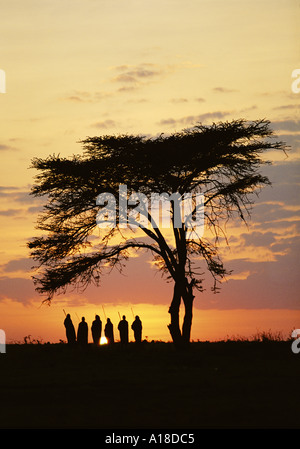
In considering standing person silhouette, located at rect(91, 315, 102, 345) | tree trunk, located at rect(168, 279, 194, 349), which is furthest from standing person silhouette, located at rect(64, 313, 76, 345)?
tree trunk, located at rect(168, 279, 194, 349)

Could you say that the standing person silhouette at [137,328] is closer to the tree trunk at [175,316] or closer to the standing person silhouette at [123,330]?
the standing person silhouette at [123,330]

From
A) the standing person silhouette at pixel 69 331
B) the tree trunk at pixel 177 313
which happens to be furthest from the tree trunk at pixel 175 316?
the standing person silhouette at pixel 69 331

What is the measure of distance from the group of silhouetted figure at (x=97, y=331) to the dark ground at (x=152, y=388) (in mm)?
1773

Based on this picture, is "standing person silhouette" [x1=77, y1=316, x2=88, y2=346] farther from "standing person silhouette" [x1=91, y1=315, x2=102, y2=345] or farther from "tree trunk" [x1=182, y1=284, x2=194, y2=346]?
"tree trunk" [x1=182, y1=284, x2=194, y2=346]

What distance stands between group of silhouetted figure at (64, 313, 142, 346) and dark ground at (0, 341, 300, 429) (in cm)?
177

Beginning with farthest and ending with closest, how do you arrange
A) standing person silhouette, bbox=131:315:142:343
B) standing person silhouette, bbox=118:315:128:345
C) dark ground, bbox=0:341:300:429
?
standing person silhouette, bbox=131:315:142:343 < standing person silhouette, bbox=118:315:128:345 < dark ground, bbox=0:341:300:429

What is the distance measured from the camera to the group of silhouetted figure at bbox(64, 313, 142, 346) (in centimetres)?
3569

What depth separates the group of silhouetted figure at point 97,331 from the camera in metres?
35.7

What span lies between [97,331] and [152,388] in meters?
15.0

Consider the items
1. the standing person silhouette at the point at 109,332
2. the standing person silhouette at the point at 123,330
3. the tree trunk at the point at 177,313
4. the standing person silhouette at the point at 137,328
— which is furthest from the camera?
the standing person silhouette at the point at 109,332

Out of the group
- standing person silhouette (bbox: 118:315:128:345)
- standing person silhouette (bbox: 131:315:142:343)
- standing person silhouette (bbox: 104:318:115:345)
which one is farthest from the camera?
standing person silhouette (bbox: 104:318:115:345)

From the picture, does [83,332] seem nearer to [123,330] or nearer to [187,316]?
[123,330]
